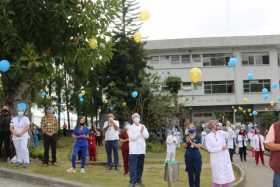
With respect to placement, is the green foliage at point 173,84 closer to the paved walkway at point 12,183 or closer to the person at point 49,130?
the person at point 49,130

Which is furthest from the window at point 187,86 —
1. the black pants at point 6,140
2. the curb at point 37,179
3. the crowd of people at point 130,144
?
the curb at point 37,179

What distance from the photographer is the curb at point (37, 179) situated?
1348cm

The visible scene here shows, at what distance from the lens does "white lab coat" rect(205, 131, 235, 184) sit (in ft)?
39.5

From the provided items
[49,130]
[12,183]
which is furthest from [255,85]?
A: [12,183]

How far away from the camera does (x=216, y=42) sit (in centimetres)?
6066

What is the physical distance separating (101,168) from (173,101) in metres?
23.8

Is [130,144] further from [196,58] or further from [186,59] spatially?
[196,58]

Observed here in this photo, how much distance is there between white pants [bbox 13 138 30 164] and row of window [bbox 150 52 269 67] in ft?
152

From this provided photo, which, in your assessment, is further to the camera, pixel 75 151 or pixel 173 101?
pixel 173 101

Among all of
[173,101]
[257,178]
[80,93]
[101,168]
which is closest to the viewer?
[101,168]

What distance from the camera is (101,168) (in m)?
18.0

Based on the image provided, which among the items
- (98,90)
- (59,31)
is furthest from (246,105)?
(59,31)

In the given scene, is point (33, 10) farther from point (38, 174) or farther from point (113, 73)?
point (113, 73)

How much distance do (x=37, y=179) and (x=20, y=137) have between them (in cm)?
213
